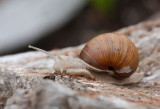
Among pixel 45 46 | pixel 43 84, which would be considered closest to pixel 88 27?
pixel 45 46

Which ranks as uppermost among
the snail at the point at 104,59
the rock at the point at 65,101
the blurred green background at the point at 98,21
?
the blurred green background at the point at 98,21

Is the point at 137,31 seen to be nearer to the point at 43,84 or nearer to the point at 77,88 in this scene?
the point at 77,88

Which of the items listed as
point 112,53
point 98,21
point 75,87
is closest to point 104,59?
point 112,53

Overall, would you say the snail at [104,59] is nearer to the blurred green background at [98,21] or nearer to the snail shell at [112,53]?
the snail shell at [112,53]

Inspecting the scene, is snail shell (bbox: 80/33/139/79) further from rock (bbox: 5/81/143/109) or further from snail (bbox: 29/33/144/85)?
rock (bbox: 5/81/143/109)

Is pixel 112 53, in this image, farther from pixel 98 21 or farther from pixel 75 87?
pixel 98 21

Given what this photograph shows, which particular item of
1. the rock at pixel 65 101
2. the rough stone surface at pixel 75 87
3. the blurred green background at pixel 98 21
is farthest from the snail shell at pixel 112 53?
the blurred green background at pixel 98 21

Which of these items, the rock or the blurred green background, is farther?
the blurred green background

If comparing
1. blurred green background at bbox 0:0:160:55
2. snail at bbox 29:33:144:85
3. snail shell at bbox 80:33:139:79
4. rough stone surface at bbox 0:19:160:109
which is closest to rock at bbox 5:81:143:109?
rough stone surface at bbox 0:19:160:109
